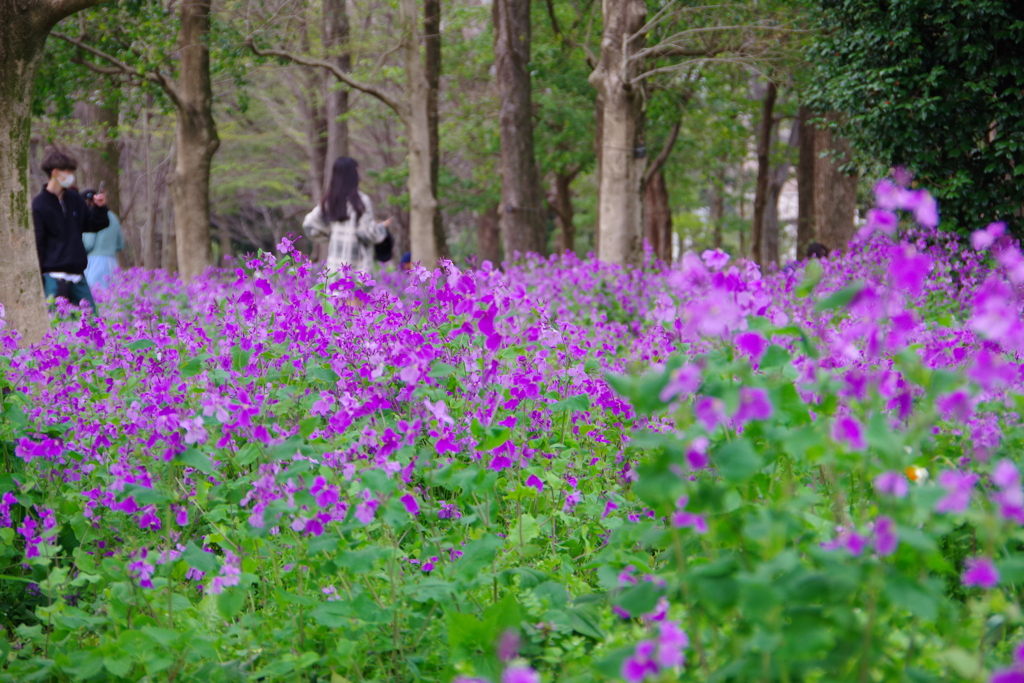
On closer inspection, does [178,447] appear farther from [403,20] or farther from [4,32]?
[403,20]

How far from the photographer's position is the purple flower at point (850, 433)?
159cm

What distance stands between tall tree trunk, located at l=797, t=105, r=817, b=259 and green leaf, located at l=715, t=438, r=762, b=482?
16034 mm

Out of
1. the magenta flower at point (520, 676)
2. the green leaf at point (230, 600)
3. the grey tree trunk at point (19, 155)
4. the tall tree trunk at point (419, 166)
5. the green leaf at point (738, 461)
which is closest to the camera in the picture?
the magenta flower at point (520, 676)

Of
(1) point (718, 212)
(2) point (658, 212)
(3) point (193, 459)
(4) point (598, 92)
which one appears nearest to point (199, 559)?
(3) point (193, 459)

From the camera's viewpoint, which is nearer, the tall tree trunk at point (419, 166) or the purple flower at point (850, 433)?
the purple flower at point (850, 433)

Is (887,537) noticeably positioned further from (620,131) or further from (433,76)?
(433,76)

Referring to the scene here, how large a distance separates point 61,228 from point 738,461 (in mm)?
7456

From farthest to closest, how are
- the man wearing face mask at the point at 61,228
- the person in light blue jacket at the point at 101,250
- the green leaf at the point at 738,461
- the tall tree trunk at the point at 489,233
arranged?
the tall tree trunk at the point at 489,233, the person in light blue jacket at the point at 101,250, the man wearing face mask at the point at 61,228, the green leaf at the point at 738,461

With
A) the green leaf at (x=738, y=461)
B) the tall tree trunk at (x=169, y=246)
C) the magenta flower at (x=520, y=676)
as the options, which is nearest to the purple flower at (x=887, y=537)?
the green leaf at (x=738, y=461)

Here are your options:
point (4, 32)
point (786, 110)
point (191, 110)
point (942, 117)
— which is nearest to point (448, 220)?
point (786, 110)

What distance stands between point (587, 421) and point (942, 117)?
22.4 ft

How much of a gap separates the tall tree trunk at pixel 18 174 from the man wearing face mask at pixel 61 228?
129cm

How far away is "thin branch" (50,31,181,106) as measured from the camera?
1162 centimetres

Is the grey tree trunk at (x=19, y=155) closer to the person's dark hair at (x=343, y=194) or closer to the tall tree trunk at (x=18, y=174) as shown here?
the tall tree trunk at (x=18, y=174)
